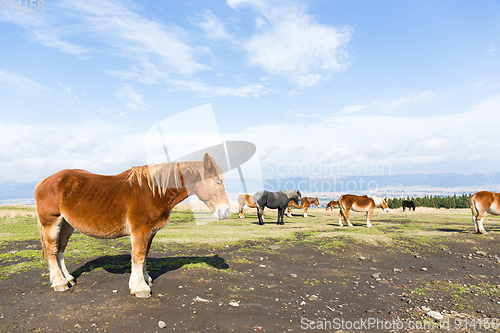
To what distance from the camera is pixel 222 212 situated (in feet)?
21.0

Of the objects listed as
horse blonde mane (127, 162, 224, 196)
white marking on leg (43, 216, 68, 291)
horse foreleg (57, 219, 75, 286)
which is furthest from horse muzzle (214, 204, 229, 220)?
horse foreleg (57, 219, 75, 286)

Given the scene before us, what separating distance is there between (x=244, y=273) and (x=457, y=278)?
704cm

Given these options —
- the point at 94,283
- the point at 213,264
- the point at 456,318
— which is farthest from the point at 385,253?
the point at 94,283

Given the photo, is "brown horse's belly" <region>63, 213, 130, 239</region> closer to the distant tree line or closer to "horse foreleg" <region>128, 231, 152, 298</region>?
"horse foreleg" <region>128, 231, 152, 298</region>

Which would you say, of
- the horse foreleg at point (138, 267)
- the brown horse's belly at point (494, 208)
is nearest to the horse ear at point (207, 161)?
the horse foreleg at point (138, 267)

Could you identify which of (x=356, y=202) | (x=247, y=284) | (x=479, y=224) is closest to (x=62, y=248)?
(x=247, y=284)

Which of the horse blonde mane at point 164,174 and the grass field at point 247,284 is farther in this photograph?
the horse blonde mane at point 164,174

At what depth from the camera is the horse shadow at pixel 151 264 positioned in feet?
25.5

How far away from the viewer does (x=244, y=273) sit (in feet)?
26.8

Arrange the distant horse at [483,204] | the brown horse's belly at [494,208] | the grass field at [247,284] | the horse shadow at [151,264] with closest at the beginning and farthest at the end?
the grass field at [247,284] < the horse shadow at [151,264] < the distant horse at [483,204] < the brown horse's belly at [494,208]

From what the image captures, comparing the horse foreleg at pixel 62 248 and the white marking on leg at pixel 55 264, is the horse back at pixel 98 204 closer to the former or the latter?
the white marking on leg at pixel 55 264

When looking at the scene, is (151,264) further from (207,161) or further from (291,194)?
(291,194)

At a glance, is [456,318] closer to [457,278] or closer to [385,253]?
[457,278]

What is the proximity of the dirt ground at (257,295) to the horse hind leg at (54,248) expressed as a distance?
9.2 inches
